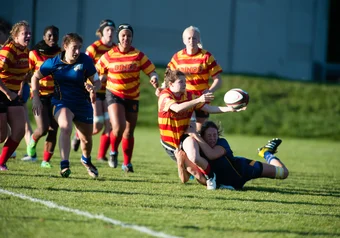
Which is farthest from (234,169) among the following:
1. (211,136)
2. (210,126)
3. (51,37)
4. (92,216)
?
(51,37)

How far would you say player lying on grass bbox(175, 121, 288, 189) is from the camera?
8.20m

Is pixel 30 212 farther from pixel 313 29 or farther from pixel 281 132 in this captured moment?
pixel 313 29

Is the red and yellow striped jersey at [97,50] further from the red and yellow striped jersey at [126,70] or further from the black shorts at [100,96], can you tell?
the red and yellow striped jersey at [126,70]

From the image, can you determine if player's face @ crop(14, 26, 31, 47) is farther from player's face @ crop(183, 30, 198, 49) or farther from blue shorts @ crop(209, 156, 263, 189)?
blue shorts @ crop(209, 156, 263, 189)

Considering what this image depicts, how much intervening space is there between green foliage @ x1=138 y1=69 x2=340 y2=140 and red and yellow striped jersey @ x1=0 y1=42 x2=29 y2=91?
12.6 metres

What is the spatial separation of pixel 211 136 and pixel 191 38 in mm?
1934

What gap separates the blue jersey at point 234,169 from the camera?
323 inches

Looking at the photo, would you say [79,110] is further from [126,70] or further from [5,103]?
[126,70]

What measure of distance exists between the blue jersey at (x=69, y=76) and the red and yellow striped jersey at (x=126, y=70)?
1.46 m

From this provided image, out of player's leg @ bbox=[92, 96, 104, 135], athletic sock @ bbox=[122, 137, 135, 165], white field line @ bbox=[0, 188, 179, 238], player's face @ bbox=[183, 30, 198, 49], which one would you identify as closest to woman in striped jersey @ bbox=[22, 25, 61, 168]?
athletic sock @ bbox=[122, 137, 135, 165]

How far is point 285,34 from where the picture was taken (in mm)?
32906

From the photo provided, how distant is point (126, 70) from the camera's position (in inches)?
392

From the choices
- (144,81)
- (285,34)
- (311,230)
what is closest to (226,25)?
(285,34)

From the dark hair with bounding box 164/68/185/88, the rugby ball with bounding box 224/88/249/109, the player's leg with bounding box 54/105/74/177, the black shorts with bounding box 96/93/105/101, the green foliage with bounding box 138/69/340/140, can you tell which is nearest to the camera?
the rugby ball with bounding box 224/88/249/109
